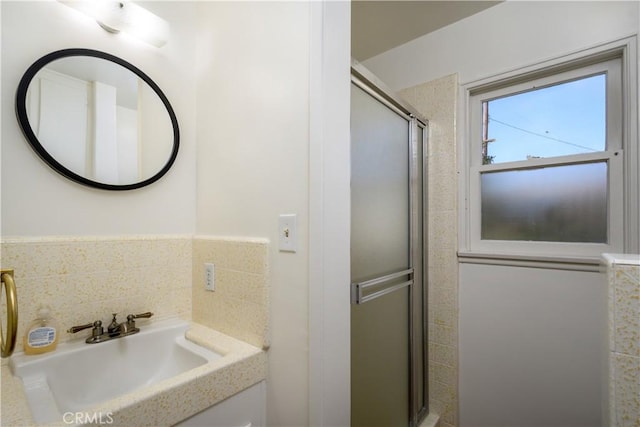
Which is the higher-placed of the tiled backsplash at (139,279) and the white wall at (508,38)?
the white wall at (508,38)

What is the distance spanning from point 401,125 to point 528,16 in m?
0.87

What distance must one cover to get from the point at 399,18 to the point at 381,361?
1888 mm

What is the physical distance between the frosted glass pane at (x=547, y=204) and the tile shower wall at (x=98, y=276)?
1.64 m

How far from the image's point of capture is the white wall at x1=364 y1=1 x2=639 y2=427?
1.32m

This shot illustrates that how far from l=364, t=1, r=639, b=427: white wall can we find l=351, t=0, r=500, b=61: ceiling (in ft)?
0.24

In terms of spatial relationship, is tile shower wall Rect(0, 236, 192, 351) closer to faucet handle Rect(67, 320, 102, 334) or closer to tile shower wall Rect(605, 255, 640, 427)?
faucet handle Rect(67, 320, 102, 334)

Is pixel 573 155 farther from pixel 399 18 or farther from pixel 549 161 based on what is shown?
pixel 399 18

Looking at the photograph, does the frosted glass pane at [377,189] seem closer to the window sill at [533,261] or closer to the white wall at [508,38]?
the window sill at [533,261]

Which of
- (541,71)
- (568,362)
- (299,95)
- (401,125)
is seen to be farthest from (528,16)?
(568,362)

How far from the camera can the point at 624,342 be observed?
509 mm

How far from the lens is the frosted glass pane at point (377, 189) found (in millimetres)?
1142

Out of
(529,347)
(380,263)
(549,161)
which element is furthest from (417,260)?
(549,161)

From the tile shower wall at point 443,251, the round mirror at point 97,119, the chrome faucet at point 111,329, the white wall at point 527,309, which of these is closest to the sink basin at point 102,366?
the chrome faucet at point 111,329

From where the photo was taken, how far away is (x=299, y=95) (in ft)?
2.97
